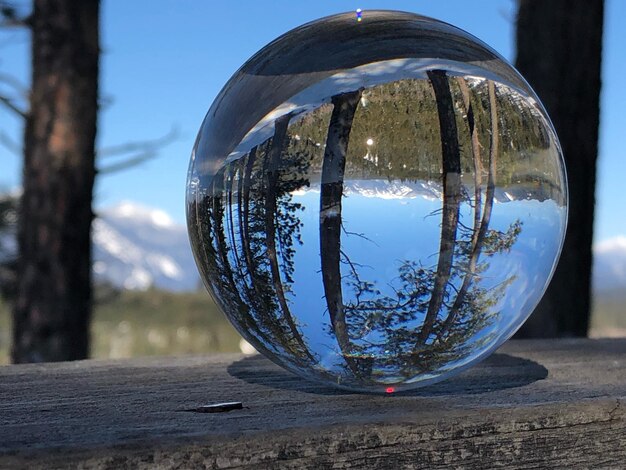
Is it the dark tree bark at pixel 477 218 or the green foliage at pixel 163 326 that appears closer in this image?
the dark tree bark at pixel 477 218

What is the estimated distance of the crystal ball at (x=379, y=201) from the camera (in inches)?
49.3

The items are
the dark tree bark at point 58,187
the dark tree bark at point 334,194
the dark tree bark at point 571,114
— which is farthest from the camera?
the dark tree bark at point 58,187

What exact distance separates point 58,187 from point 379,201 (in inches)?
118

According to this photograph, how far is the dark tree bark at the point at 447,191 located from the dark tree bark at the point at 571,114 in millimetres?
2616

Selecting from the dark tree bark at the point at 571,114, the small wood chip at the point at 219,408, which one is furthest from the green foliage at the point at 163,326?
the small wood chip at the point at 219,408

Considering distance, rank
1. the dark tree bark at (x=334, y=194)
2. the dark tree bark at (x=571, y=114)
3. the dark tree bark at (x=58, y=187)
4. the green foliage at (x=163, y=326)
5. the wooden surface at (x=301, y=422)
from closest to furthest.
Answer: the wooden surface at (x=301, y=422), the dark tree bark at (x=334, y=194), the dark tree bark at (x=571, y=114), the dark tree bark at (x=58, y=187), the green foliage at (x=163, y=326)

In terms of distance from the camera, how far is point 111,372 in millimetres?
1814

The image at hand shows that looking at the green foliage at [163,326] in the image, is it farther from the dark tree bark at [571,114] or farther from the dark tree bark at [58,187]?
the dark tree bark at [571,114]

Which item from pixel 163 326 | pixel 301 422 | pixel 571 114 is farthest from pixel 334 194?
pixel 163 326

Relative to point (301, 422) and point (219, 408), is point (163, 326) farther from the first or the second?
point (301, 422)

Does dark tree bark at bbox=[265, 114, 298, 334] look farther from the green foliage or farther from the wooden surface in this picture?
the green foliage

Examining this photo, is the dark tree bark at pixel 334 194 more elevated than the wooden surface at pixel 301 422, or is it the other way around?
the dark tree bark at pixel 334 194

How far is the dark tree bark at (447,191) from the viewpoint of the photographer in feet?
4.15

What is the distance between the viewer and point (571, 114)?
3762mm
